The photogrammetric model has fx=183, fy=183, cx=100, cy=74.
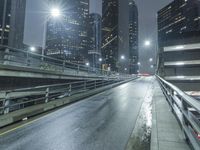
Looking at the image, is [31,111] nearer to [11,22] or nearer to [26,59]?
[26,59]

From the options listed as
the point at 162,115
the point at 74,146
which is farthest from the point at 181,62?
the point at 74,146

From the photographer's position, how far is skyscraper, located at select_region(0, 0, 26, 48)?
132 m

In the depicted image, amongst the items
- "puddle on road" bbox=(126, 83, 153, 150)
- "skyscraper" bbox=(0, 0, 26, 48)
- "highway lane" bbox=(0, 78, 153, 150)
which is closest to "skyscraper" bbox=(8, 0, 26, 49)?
"skyscraper" bbox=(0, 0, 26, 48)

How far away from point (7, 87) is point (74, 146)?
8135mm

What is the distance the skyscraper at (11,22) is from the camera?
434 ft

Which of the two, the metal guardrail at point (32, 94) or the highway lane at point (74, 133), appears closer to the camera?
the highway lane at point (74, 133)

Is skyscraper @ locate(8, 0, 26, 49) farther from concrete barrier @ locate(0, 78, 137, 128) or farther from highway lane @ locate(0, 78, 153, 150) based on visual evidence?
highway lane @ locate(0, 78, 153, 150)

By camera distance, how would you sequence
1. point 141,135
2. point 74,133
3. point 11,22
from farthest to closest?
point 11,22
point 74,133
point 141,135

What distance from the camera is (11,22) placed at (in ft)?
484

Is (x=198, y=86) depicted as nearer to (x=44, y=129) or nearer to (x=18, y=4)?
(x=44, y=129)

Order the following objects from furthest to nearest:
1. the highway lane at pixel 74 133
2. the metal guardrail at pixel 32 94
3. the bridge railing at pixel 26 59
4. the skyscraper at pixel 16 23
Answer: the skyscraper at pixel 16 23 < the bridge railing at pixel 26 59 < the metal guardrail at pixel 32 94 < the highway lane at pixel 74 133

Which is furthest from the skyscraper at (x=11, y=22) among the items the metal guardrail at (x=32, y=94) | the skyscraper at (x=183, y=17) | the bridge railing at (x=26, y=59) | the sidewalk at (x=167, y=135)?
the sidewalk at (x=167, y=135)

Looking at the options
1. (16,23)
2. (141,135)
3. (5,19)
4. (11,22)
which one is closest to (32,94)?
(141,135)

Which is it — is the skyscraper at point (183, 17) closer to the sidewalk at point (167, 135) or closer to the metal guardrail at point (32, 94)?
the metal guardrail at point (32, 94)
